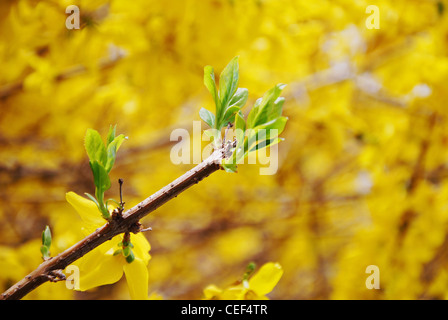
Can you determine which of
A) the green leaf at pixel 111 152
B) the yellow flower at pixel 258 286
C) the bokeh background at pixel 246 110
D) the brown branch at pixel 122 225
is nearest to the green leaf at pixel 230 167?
the brown branch at pixel 122 225

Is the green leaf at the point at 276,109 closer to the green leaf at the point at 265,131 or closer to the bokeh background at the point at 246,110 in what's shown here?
the green leaf at the point at 265,131

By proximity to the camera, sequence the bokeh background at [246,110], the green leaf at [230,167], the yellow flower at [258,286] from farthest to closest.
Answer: the bokeh background at [246,110] < the yellow flower at [258,286] < the green leaf at [230,167]

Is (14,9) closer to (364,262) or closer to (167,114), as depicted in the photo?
(167,114)

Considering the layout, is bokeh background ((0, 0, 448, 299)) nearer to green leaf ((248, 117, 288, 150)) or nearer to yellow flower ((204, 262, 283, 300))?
yellow flower ((204, 262, 283, 300))

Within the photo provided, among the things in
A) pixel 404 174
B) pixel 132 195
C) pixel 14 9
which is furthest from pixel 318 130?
pixel 14 9

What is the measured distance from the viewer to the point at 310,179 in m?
2.00

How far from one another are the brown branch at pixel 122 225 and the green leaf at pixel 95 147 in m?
0.06

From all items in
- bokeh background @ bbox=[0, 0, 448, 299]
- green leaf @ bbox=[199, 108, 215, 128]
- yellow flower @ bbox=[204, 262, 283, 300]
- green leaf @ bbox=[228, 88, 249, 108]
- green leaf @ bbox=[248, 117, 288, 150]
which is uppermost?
bokeh background @ bbox=[0, 0, 448, 299]

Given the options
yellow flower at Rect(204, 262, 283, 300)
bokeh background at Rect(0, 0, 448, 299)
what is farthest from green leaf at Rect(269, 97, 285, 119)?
bokeh background at Rect(0, 0, 448, 299)

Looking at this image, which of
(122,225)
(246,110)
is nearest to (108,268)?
(122,225)

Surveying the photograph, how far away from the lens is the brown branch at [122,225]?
1.24 ft

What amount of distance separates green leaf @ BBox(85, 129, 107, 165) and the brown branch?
0.06 meters

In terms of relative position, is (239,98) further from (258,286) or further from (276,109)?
(258,286)

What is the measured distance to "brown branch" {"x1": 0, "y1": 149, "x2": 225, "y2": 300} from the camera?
38cm
